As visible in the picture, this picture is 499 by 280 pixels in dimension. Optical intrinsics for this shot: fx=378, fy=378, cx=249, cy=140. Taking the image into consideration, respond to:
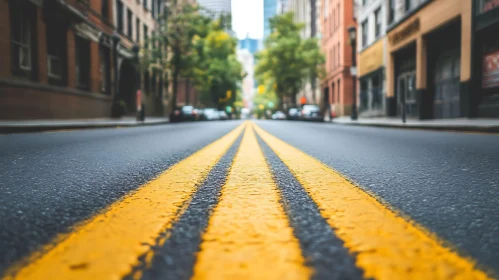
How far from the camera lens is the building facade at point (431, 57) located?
14164 mm

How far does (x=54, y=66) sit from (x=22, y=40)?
250cm

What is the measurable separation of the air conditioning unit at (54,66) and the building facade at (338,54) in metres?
20.9

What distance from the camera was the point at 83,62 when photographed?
795 inches

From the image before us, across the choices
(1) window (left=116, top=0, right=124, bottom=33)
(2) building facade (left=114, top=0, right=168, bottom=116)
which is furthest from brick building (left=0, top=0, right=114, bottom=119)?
(1) window (left=116, top=0, right=124, bottom=33)

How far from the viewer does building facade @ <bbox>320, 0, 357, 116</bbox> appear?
34625 mm

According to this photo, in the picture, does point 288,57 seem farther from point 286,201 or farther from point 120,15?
point 286,201

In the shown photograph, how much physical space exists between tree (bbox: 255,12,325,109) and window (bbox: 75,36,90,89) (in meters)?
24.8

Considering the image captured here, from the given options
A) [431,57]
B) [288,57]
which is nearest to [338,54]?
[288,57]

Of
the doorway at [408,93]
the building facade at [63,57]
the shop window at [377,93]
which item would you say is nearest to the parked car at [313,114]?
the shop window at [377,93]

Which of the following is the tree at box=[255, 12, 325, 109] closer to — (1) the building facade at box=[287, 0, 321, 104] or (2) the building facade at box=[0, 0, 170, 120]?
(1) the building facade at box=[287, 0, 321, 104]

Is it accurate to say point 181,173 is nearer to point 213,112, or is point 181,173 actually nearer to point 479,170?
point 479,170

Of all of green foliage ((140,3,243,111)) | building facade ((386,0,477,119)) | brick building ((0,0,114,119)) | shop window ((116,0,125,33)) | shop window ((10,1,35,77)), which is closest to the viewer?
brick building ((0,0,114,119))

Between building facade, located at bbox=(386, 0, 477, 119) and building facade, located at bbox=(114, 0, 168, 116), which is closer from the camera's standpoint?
building facade, located at bbox=(386, 0, 477, 119)

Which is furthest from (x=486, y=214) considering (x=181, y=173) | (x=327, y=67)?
(x=327, y=67)
